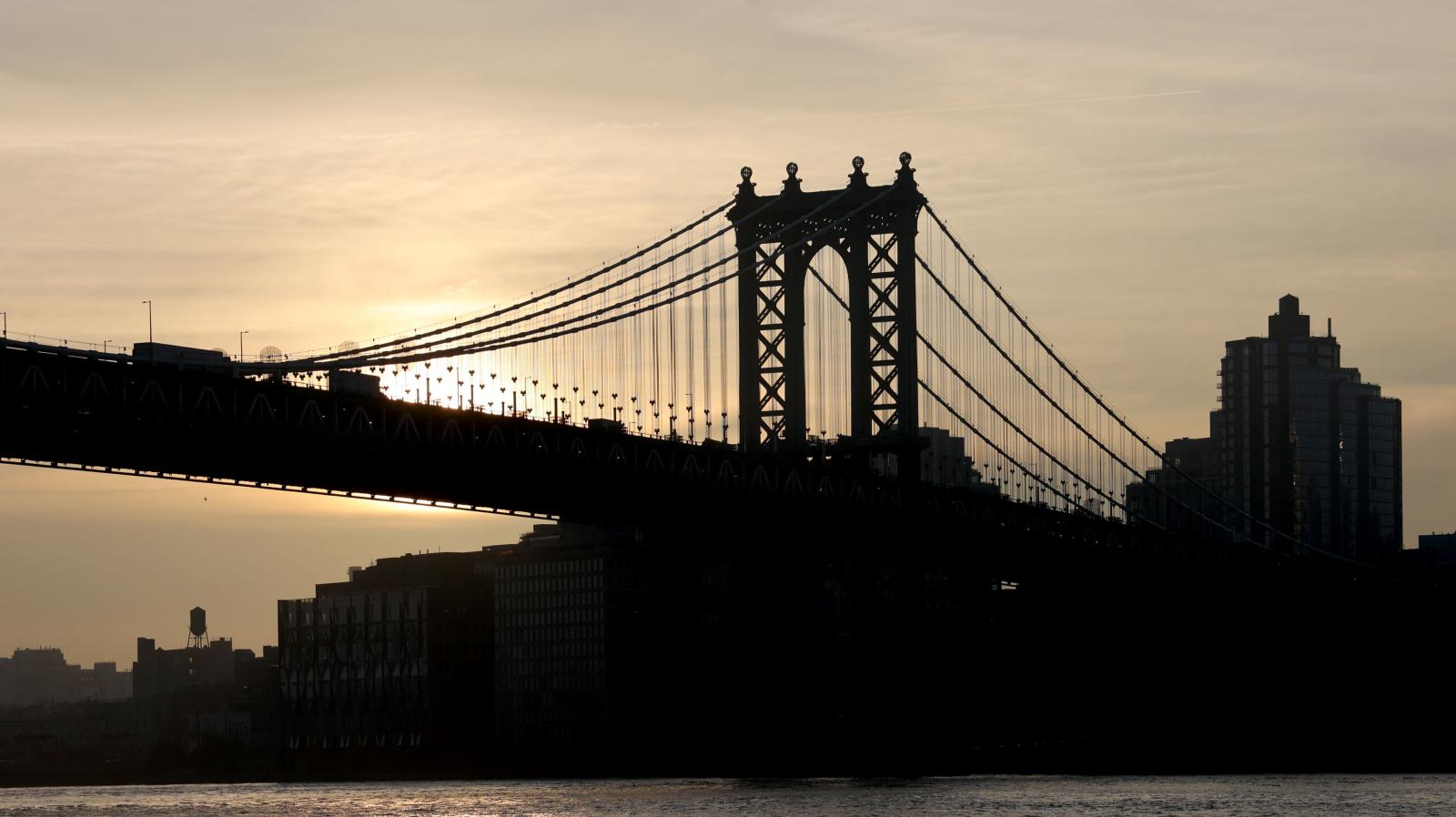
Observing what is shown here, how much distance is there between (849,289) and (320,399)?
3447cm

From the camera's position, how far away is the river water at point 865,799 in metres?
82.9

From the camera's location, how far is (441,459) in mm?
81625

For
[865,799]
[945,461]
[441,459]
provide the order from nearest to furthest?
[441,459], [865,799], [945,461]

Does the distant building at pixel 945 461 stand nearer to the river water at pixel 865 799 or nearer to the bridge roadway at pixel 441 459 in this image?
the bridge roadway at pixel 441 459

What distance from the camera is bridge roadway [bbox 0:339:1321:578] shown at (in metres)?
70.7

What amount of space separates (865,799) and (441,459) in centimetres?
1819

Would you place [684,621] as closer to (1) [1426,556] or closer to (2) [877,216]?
(1) [1426,556]

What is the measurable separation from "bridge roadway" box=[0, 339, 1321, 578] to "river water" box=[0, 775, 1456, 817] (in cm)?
1026

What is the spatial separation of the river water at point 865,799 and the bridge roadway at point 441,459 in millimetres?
10265

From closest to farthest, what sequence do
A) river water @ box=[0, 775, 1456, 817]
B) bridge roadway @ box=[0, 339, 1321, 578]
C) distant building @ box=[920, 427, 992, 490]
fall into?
bridge roadway @ box=[0, 339, 1321, 578] < river water @ box=[0, 775, 1456, 817] < distant building @ box=[920, 427, 992, 490]

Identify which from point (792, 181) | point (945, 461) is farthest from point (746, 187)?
point (945, 461)

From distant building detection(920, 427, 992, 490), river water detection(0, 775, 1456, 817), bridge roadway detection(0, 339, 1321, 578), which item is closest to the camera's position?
bridge roadway detection(0, 339, 1321, 578)

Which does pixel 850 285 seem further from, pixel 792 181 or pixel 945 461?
pixel 945 461

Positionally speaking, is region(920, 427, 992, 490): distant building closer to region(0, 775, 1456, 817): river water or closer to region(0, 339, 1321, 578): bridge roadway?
region(0, 339, 1321, 578): bridge roadway
